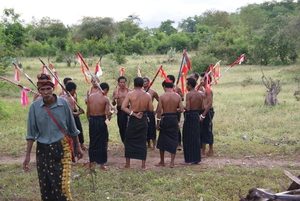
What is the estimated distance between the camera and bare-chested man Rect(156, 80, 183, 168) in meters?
6.74

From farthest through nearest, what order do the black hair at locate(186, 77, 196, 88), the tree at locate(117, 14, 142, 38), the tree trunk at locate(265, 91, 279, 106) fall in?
the tree at locate(117, 14, 142, 38)
the tree trunk at locate(265, 91, 279, 106)
the black hair at locate(186, 77, 196, 88)

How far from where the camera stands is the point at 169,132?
6.84 metres

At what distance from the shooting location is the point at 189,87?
700 centimetres

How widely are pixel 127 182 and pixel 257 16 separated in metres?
57.0

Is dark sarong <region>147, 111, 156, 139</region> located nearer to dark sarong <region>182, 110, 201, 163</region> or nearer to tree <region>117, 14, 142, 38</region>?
dark sarong <region>182, 110, 201, 163</region>

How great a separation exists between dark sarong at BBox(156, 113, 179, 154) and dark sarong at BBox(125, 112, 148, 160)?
0.39 metres

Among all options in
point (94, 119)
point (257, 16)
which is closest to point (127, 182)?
point (94, 119)

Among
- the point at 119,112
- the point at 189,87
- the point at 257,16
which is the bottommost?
the point at 119,112

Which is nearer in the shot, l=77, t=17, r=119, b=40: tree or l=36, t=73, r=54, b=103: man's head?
l=36, t=73, r=54, b=103: man's head

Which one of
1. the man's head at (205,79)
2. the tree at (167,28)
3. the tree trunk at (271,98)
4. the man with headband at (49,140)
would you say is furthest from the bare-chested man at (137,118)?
the tree at (167,28)

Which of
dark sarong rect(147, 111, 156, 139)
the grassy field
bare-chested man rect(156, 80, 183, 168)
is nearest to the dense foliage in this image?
the grassy field

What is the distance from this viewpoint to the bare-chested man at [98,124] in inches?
259

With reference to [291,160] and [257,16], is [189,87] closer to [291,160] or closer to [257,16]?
[291,160]

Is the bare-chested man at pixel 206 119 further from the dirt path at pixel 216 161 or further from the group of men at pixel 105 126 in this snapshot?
the dirt path at pixel 216 161
